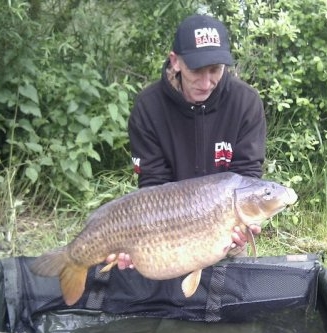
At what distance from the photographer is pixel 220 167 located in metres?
2.49

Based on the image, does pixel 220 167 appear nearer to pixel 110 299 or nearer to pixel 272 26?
pixel 110 299

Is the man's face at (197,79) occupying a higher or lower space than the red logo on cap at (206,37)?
lower

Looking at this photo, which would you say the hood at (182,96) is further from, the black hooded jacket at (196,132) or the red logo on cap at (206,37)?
the red logo on cap at (206,37)

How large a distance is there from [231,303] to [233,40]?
1.70m

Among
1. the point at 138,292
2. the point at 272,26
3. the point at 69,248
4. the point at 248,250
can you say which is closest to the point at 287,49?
the point at 272,26

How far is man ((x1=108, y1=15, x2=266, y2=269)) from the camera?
7.82 ft

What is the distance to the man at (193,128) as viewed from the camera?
2385 mm

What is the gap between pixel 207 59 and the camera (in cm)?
216

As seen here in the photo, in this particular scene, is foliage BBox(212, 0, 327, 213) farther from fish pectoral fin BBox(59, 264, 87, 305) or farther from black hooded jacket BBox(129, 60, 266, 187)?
fish pectoral fin BBox(59, 264, 87, 305)

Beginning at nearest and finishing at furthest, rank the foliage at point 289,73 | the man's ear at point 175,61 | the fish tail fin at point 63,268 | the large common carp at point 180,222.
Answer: the large common carp at point 180,222 < the fish tail fin at point 63,268 < the man's ear at point 175,61 < the foliage at point 289,73

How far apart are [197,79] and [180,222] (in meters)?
0.52

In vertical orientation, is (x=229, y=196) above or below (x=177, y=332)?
above

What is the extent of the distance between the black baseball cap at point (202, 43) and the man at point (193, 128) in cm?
5

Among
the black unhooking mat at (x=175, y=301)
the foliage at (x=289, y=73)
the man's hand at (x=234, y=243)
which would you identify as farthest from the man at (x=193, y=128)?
the foliage at (x=289, y=73)
